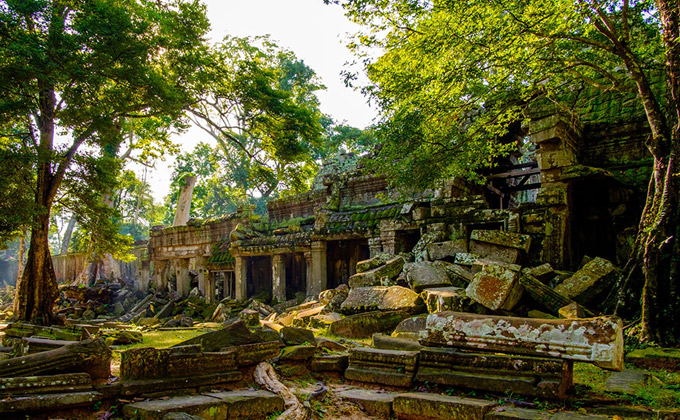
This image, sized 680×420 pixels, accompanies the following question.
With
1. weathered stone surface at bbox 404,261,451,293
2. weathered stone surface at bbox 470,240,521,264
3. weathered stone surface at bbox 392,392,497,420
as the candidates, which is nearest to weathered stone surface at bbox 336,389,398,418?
weathered stone surface at bbox 392,392,497,420

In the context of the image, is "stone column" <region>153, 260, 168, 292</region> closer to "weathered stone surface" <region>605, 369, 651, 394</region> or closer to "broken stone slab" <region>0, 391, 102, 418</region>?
"broken stone slab" <region>0, 391, 102, 418</region>

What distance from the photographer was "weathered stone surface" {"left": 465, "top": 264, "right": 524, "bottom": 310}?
6.50 meters

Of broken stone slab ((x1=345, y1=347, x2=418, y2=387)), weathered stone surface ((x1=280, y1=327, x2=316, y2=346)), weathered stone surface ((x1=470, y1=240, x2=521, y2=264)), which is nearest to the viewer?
broken stone slab ((x1=345, y1=347, x2=418, y2=387))

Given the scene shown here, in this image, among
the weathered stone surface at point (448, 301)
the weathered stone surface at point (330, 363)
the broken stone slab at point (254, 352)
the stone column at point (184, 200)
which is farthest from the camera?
the stone column at point (184, 200)

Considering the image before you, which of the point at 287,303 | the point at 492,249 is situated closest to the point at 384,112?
the point at 492,249

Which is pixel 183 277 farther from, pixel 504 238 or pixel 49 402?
pixel 49 402

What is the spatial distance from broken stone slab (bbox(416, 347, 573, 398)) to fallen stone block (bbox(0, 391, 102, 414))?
301 cm

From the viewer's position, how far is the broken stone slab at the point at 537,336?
354 cm

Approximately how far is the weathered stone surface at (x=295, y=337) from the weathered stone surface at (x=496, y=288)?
2602mm

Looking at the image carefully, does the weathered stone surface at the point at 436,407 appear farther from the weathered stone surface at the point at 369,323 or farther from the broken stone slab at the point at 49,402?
the weathered stone surface at the point at 369,323

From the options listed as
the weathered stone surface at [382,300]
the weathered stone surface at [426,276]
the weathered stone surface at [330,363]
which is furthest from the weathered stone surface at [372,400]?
the weathered stone surface at [426,276]

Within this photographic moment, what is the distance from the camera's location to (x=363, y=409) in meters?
4.20

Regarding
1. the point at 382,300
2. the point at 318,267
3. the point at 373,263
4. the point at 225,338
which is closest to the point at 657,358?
the point at 382,300

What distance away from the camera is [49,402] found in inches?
138
